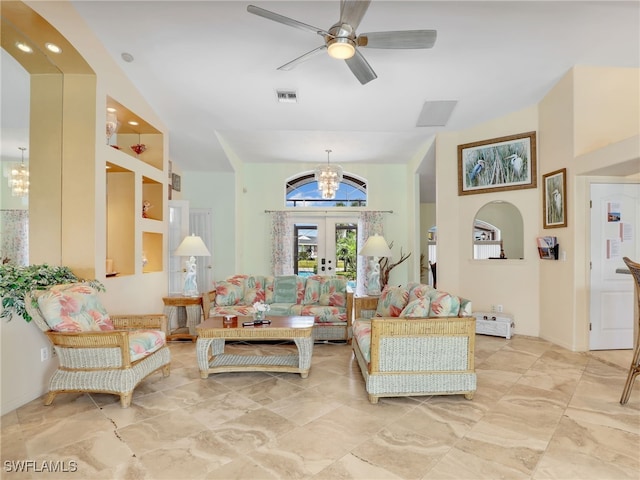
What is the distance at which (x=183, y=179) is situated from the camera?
6.96 metres

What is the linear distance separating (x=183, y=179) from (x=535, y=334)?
21.4 ft

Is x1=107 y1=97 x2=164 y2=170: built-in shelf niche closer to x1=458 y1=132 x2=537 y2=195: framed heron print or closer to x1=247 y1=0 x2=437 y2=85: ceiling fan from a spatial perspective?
x1=247 y1=0 x2=437 y2=85: ceiling fan

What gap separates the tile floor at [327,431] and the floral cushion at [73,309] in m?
0.61

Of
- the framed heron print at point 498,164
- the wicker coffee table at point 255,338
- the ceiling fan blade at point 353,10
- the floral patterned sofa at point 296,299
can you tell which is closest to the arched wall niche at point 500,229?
the framed heron print at point 498,164

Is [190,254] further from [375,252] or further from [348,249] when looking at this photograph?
[348,249]

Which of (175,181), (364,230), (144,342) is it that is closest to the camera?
(144,342)

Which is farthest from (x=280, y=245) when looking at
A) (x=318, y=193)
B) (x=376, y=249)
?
(x=376, y=249)

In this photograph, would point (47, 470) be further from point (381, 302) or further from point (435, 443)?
point (381, 302)

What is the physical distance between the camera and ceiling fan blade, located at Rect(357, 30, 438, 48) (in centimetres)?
280

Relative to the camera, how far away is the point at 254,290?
509 cm

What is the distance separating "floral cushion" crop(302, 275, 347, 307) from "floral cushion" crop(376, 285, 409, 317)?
36.1 inches

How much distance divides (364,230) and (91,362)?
5.48m

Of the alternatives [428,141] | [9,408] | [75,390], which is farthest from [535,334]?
[9,408]

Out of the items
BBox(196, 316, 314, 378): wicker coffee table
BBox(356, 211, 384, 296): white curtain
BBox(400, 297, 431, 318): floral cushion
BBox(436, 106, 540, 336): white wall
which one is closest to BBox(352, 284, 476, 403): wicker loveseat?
BBox(400, 297, 431, 318): floral cushion
